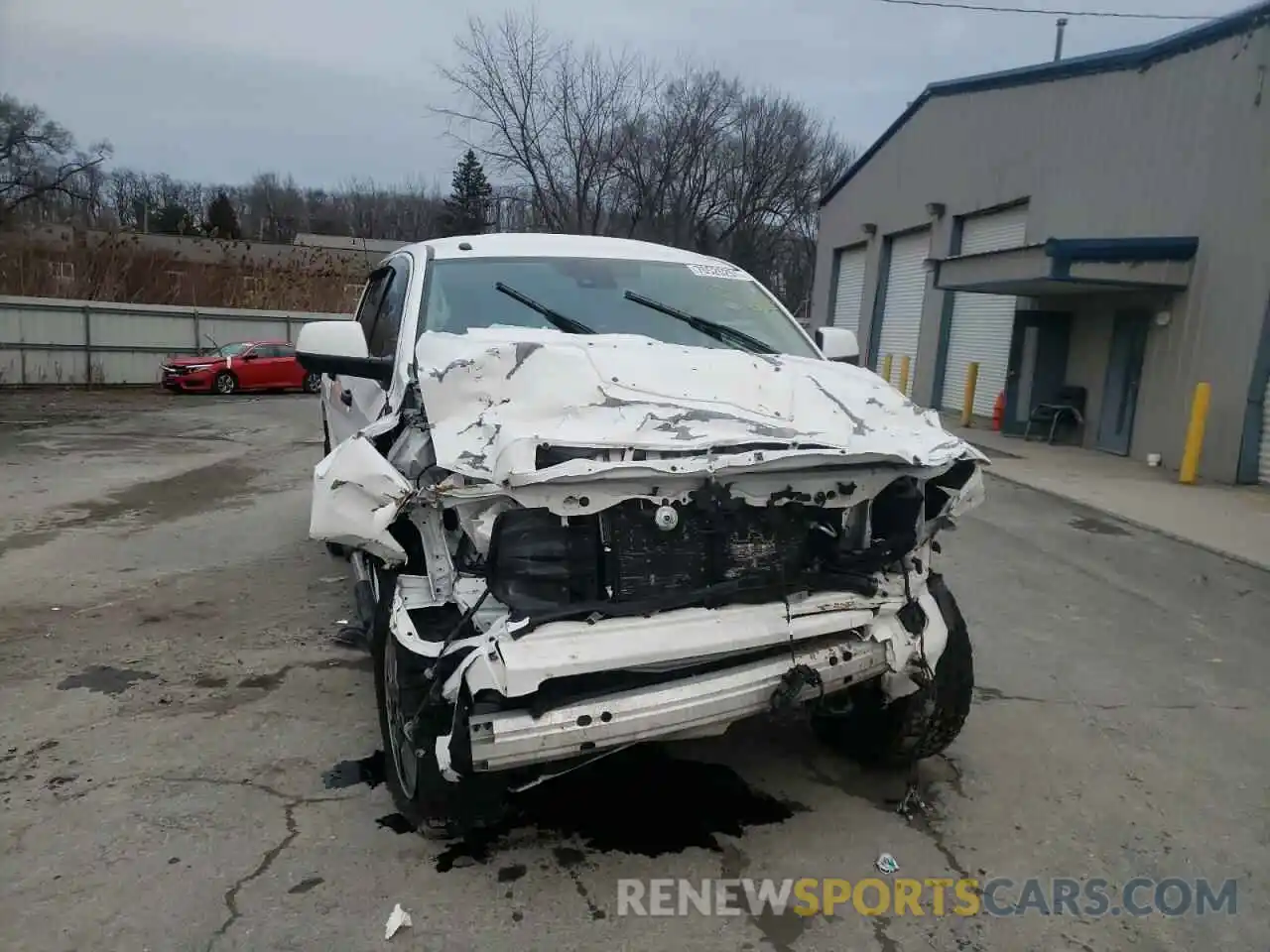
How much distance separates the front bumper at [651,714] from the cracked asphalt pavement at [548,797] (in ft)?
1.82

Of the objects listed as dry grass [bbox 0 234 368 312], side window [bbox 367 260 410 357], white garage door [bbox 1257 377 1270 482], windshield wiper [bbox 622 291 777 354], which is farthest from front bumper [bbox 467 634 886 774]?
dry grass [bbox 0 234 368 312]

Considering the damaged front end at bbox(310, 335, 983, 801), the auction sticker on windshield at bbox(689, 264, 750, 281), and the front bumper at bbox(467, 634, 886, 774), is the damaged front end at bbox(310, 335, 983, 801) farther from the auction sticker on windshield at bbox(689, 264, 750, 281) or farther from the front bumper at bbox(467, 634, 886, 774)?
the auction sticker on windshield at bbox(689, 264, 750, 281)

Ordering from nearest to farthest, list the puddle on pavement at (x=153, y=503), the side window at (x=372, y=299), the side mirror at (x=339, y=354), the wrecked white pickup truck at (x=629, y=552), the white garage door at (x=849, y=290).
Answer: the wrecked white pickup truck at (x=629, y=552), the side mirror at (x=339, y=354), the side window at (x=372, y=299), the puddle on pavement at (x=153, y=503), the white garage door at (x=849, y=290)

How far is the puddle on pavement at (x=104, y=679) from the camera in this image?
4359mm

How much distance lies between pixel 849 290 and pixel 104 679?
24401mm

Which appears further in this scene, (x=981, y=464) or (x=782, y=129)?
(x=782, y=129)

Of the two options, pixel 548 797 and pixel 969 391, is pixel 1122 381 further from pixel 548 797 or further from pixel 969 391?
pixel 548 797

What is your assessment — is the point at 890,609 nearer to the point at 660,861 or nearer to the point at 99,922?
the point at 660,861

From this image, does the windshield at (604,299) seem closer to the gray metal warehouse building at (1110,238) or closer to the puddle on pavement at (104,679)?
the puddle on pavement at (104,679)

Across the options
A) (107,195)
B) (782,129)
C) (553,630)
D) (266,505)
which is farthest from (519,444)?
(107,195)

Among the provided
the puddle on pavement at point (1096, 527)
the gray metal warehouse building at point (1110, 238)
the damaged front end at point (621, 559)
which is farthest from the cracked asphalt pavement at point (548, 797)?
the gray metal warehouse building at point (1110, 238)

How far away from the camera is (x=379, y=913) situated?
2.71m

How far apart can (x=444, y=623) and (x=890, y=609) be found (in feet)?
4.78

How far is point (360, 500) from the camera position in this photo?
9.80 feet
